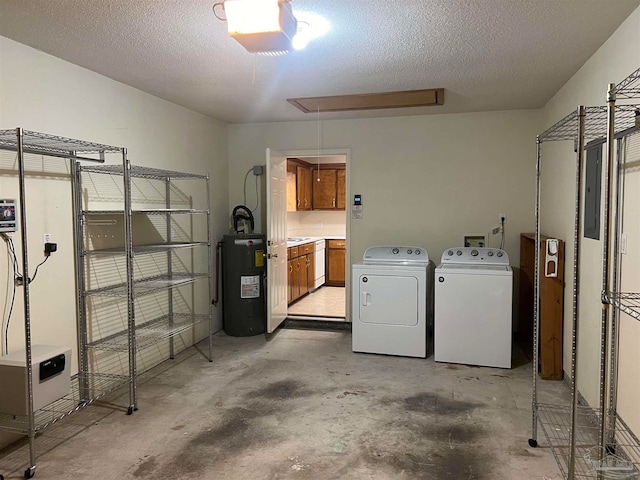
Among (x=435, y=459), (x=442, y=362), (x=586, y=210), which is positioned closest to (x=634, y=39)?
(x=586, y=210)

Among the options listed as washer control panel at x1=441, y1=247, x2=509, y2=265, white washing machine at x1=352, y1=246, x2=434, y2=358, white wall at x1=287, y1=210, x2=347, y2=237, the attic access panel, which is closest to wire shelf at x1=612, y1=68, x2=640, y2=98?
the attic access panel

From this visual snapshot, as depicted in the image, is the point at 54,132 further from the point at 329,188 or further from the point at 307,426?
the point at 329,188

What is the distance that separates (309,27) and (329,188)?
17.6 feet

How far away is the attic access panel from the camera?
402 cm

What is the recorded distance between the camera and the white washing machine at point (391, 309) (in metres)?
4.27

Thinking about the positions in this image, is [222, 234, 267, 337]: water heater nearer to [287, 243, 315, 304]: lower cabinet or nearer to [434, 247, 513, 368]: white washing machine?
[287, 243, 315, 304]: lower cabinet

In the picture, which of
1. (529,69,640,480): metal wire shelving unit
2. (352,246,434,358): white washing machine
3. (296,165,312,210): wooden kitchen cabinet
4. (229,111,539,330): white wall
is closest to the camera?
(529,69,640,480): metal wire shelving unit

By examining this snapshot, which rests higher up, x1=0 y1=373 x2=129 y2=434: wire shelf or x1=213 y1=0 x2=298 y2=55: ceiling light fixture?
x1=213 y1=0 x2=298 y2=55: ceiling light fixture

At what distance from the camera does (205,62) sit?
3174 millimetres

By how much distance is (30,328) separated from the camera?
257 centimetres

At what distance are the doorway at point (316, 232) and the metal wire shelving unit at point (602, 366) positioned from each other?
3582 millimetres

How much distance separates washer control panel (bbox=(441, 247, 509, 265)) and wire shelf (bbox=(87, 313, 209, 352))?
95.7 inches

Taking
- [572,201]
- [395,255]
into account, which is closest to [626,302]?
[572,201]

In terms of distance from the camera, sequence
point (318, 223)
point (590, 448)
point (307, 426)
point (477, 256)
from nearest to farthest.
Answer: point (590, 448)
point (307, 426)
point (477, 256)
point (318, 223)
